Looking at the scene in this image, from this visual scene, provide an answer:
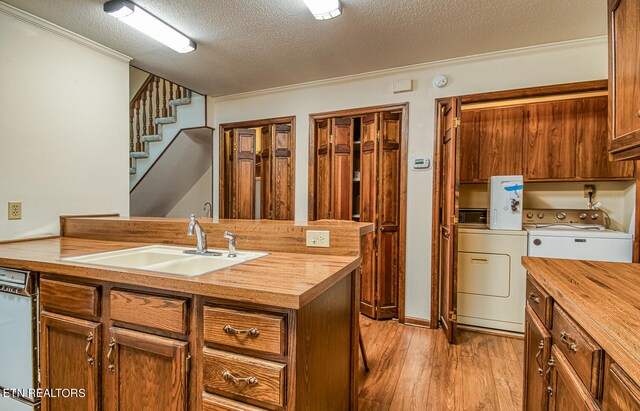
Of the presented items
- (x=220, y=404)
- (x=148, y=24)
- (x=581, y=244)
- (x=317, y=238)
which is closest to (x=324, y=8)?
(x=148, y=24)

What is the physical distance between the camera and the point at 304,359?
3.35 ft

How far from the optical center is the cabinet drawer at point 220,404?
1003 mm

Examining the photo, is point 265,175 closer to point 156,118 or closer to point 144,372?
point 156,118

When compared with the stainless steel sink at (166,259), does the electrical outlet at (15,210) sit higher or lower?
higher

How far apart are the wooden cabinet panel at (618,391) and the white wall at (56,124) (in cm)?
312

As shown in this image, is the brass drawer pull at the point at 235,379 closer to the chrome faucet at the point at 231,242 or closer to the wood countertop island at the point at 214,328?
the wood countertop island at the point at 214,328

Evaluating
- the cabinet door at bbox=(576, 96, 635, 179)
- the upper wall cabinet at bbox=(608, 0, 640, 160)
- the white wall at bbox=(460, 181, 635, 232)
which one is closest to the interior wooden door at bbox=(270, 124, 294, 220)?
the white wall at bbox=(460, 181, 635, 232)

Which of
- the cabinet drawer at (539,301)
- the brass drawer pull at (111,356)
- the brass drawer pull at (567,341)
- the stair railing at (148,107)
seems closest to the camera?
the brass drawer pull at (567,341)

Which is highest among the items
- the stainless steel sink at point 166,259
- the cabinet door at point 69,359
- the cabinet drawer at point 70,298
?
the stainless steel sink at point 166,259

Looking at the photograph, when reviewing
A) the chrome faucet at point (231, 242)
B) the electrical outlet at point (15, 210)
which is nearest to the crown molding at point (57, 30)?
the electrical outlet at point (15, 210)

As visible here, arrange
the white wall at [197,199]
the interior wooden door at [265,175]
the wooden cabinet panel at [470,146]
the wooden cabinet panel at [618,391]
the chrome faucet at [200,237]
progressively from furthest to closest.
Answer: the white wall at [197,199] < the interior wooden door at [265,175] < the wooden cabinet panel at [470,146] < the chrome faucet at [200,237] < the wooden cabinet panel at [618,391]

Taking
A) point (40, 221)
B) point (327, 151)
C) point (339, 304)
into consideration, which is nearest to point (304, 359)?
point (339, 304)

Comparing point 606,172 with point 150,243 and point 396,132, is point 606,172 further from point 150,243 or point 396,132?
point 150,243

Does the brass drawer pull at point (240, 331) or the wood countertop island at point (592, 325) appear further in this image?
the brass drawer pull at point (240, 331)
